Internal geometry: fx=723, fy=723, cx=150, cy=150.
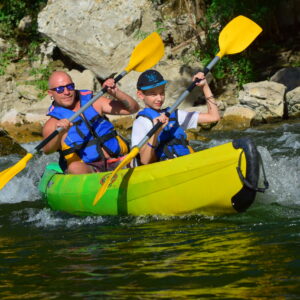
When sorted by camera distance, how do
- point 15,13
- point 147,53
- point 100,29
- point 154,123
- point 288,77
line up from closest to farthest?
point 154,123
point 147,53
point 288,77
point 100,29
point 15,13

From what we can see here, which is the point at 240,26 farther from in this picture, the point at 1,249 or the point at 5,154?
the point at 5,154

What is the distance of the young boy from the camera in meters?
4.58

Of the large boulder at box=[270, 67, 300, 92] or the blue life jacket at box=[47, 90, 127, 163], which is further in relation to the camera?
the large boulder at box=[270, 67, 300, 92]

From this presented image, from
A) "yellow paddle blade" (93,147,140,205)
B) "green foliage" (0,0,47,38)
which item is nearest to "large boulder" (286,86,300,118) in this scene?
"green foliage" (0,0,47,38)

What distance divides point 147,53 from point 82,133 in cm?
103

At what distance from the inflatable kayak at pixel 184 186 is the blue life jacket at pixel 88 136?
27 centimetres

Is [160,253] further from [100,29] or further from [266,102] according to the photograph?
[100,29]

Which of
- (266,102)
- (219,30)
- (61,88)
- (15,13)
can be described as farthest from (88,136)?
(15,13)

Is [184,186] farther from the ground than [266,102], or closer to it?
farther from the ground

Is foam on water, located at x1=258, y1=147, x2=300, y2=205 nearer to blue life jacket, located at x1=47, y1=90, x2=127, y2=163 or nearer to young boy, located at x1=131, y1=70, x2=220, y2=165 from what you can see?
young boy, located at x1=131, y1=70, x2=220, y2=165

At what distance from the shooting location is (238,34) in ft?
18.5

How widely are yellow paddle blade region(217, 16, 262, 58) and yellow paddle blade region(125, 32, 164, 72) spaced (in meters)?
0.54

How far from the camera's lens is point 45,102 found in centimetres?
1123

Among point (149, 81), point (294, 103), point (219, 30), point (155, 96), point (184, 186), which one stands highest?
point (149, 81)
